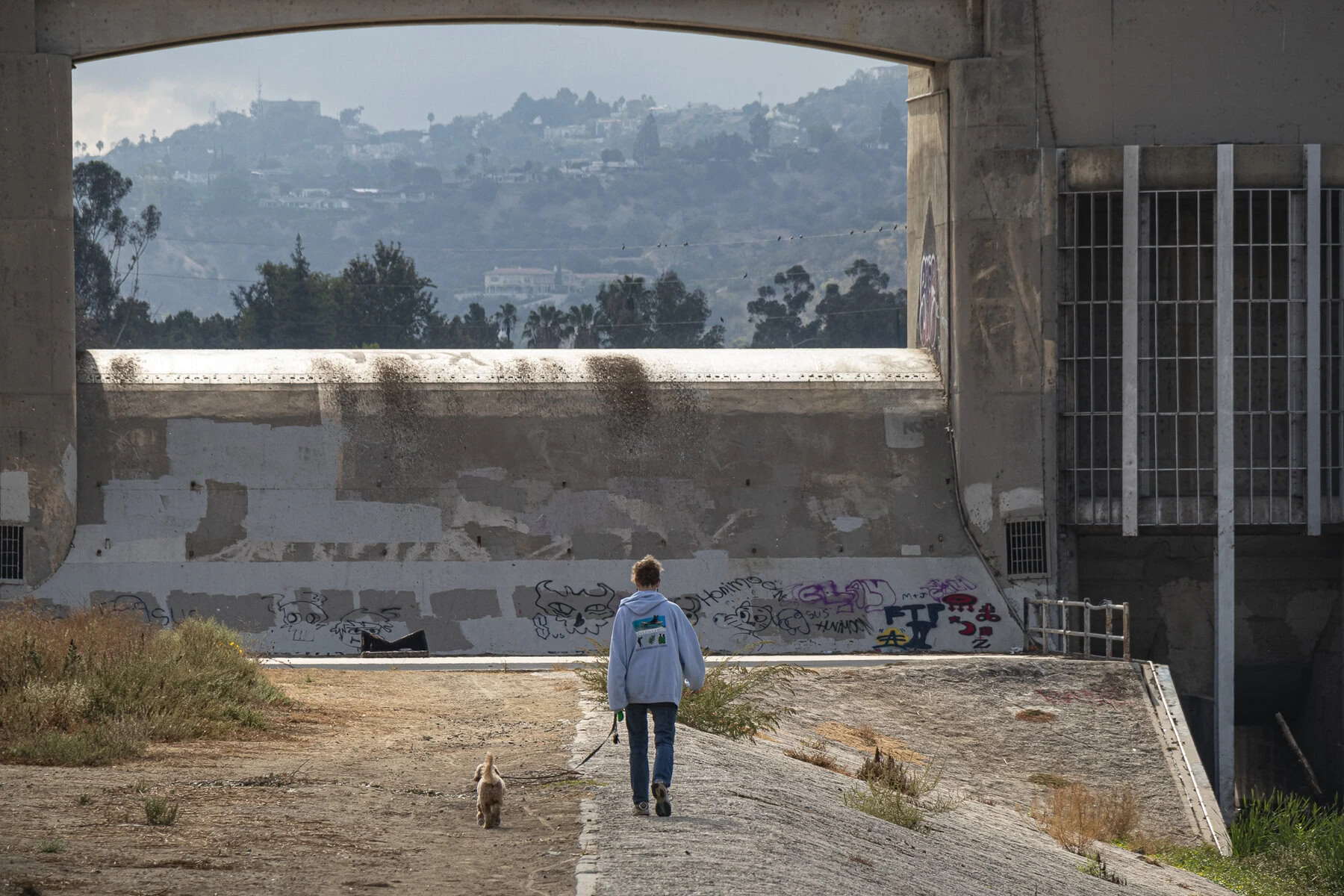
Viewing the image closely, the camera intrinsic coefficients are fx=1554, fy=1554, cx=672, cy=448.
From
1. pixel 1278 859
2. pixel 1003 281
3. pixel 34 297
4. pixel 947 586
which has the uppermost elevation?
pixel 1003 281

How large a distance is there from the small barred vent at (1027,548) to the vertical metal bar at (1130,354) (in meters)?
1.50

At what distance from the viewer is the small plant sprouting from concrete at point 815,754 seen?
16.5 metres

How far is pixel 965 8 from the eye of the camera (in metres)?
28.7

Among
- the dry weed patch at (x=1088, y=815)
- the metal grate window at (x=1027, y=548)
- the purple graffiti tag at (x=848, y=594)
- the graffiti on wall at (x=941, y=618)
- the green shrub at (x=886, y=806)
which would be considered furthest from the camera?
the metal grate window at (x=1027, y=548)

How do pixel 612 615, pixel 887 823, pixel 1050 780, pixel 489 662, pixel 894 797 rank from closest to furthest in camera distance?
pixel 887 823
pixel 894 797
pixel 1050 780
pixel 489 662
pixel 612 615

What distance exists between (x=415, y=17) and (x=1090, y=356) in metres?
13.8

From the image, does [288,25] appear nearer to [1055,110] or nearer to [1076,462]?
[1055,110]

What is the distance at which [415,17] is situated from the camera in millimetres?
27984

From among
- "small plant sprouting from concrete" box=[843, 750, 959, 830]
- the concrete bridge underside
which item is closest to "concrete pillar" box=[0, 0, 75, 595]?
the concrete bridge underside

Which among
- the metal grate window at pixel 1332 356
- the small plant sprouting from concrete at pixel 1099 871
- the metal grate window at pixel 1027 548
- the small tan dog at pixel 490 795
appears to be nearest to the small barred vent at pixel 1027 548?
the metal grate window at pixel 1027 548

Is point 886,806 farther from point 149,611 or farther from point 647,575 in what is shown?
point 149,611

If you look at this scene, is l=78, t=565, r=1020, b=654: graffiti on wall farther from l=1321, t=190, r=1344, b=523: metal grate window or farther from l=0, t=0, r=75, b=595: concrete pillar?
l=1321, t=190, r=1344, b=523: metal grate window

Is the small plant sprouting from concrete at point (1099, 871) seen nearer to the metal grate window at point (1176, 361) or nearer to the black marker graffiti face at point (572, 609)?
the black marker graffiti face at point (572, 609)

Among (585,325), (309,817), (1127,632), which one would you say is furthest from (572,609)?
(585,325)
